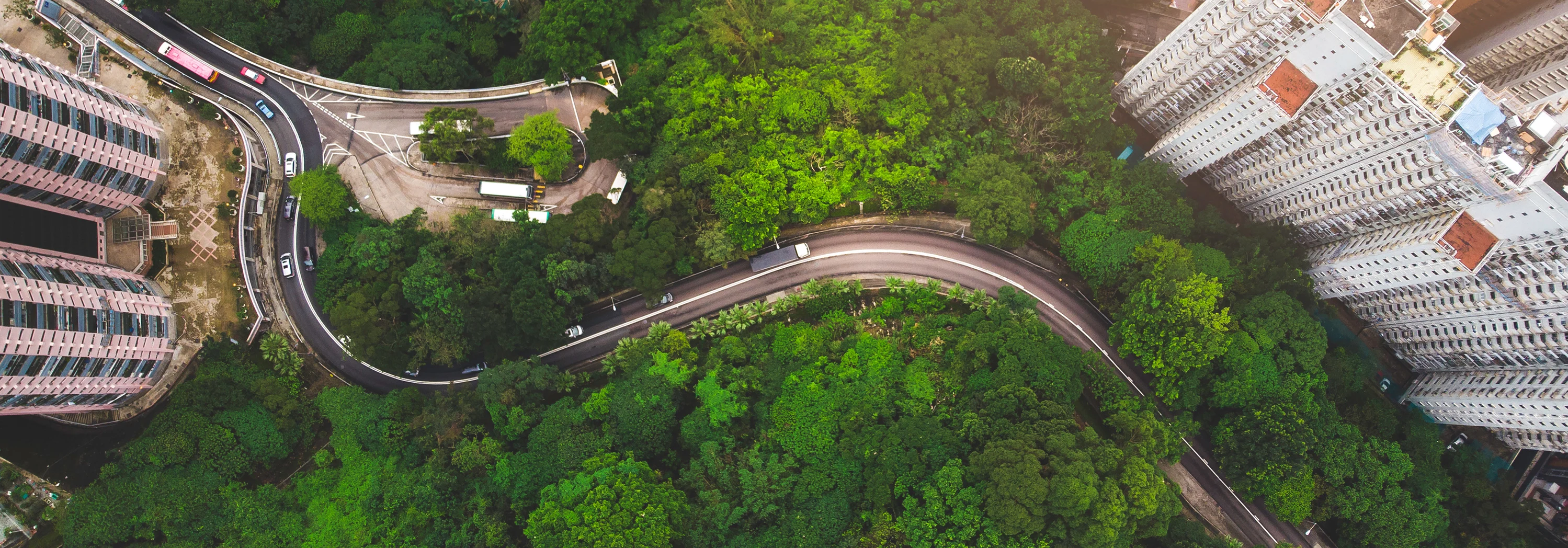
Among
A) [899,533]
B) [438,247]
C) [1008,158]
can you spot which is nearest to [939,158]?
[1008,158]

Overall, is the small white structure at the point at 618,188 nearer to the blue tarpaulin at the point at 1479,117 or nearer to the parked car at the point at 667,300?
the parked car at the point at 667,300

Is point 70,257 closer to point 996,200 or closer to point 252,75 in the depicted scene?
point 252,75

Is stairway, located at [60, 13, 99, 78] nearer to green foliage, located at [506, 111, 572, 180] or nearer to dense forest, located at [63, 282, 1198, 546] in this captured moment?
dense forest, located at [63, 282, 1198, 546]

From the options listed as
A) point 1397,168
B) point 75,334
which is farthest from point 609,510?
point 1397,168

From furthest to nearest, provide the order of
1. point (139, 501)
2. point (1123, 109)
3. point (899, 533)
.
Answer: point (1123, 109) → point (139, 501) → point (899, 533)

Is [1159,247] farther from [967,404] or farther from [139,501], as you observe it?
[139,501]

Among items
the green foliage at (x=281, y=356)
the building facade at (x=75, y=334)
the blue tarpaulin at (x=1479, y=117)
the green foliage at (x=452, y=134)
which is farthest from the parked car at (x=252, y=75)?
the blue tarpaulin at (x=1479, y=117)
